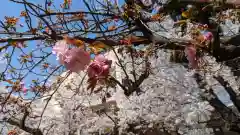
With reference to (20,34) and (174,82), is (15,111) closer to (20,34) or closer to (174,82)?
(20,34)

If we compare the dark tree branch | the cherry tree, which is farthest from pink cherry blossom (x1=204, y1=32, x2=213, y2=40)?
the dark tree branch

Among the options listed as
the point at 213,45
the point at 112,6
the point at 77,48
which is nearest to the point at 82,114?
the point at 112,6

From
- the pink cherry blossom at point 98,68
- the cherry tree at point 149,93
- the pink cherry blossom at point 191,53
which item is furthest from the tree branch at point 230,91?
the pink cherry blossom at point 98,68

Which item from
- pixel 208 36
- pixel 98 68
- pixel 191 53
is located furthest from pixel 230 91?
pixel 98 68

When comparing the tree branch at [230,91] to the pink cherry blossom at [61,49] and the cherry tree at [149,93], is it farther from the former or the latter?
the pink cherry blossom at [61,49]

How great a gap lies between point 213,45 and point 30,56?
1642mm

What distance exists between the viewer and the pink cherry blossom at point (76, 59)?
144cm

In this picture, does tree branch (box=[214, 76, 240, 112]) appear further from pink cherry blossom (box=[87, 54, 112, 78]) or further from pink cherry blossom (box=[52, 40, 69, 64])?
pink cherry blossom (box=[52, 40, 69, 64])

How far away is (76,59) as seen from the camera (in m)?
1.45

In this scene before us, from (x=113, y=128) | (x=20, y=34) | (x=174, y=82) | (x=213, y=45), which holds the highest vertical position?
(x=20, y=34)

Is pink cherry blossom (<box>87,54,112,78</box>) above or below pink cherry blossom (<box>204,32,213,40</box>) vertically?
below

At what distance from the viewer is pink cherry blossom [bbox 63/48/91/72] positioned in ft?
4.71

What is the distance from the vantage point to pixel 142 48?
2.69 m

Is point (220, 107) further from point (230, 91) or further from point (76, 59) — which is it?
point (76, 59)
